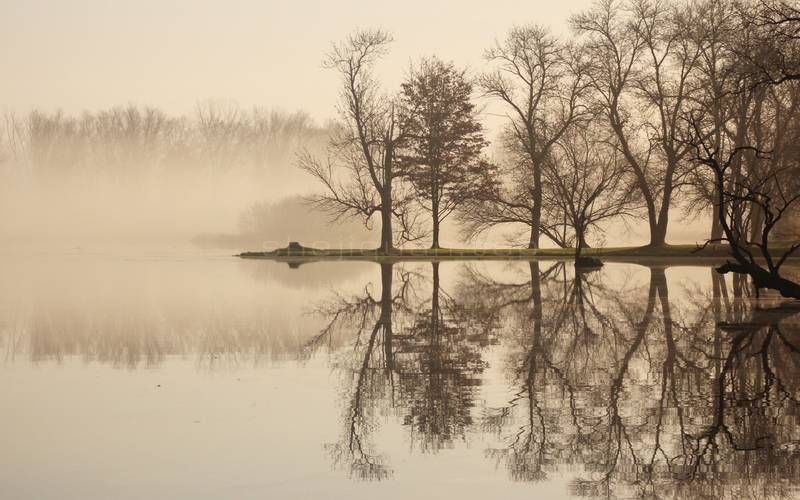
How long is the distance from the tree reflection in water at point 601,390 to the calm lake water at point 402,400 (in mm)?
35

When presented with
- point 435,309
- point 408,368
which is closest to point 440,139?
point 435,309

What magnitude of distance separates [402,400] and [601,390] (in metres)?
2.36

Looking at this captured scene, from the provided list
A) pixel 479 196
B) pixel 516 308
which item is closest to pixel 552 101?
pixel 479 196

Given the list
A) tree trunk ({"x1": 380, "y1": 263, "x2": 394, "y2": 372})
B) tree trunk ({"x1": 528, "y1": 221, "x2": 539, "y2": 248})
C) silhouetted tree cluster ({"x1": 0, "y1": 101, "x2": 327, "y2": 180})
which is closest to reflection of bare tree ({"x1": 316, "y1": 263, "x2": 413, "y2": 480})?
tree trunk ({"x1": 380, "y1": 263, "x2": 394, "y2": 372})

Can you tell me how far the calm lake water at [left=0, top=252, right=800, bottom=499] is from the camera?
8.45 m

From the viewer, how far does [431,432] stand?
1006 centimetres

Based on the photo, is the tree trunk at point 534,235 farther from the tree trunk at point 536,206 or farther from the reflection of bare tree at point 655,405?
the reflection of bare tree at point 655,405

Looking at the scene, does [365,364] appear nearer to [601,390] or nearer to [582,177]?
[601,390]

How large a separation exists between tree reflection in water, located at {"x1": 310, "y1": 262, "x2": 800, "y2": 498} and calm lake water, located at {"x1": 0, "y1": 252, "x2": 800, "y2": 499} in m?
0.03

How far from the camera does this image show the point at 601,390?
12320mm

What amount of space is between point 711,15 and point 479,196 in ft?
50.8

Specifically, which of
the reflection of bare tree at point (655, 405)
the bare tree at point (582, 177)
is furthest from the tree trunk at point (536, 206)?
the reflection of bare tree at point (655, 405)

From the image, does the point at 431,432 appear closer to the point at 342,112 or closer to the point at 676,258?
the point at 676,258

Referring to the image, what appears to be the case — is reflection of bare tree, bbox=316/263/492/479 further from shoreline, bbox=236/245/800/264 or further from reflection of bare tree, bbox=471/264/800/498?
shoreline, bbox=236/245/800/264
